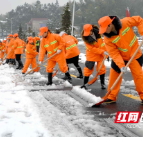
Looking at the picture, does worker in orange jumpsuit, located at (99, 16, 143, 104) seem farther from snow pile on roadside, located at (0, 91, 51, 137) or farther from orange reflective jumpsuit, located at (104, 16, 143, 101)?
snow pile on roadside, located at (0, 91, 51, 137)

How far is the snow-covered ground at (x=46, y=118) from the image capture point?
10.5 feet

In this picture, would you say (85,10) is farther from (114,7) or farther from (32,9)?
(32,9)

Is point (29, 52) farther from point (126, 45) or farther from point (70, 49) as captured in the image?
point (126, 45)

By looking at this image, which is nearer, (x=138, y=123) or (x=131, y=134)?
(x=131, y=134)

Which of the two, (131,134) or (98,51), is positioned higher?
(98,51)

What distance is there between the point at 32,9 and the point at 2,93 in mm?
107418

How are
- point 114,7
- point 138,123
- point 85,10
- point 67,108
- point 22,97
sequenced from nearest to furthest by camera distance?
1. point 138,123
2. point 67,108
3. point 22,97
4. point 114,7
5. point 85,10

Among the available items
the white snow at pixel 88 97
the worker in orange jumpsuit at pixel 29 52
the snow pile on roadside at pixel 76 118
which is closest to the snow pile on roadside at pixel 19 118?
the snow pile on roadside at pixel 76 118

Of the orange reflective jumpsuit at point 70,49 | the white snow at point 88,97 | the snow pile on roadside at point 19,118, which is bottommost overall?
the white snow at point 88,97

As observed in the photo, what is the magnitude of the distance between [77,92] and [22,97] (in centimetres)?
133

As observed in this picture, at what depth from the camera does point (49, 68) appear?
22.9 ft

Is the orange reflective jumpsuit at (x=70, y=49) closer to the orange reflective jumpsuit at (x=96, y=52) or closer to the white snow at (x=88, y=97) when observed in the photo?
the orange reflective jumpsuit at (x=96, y=52)
